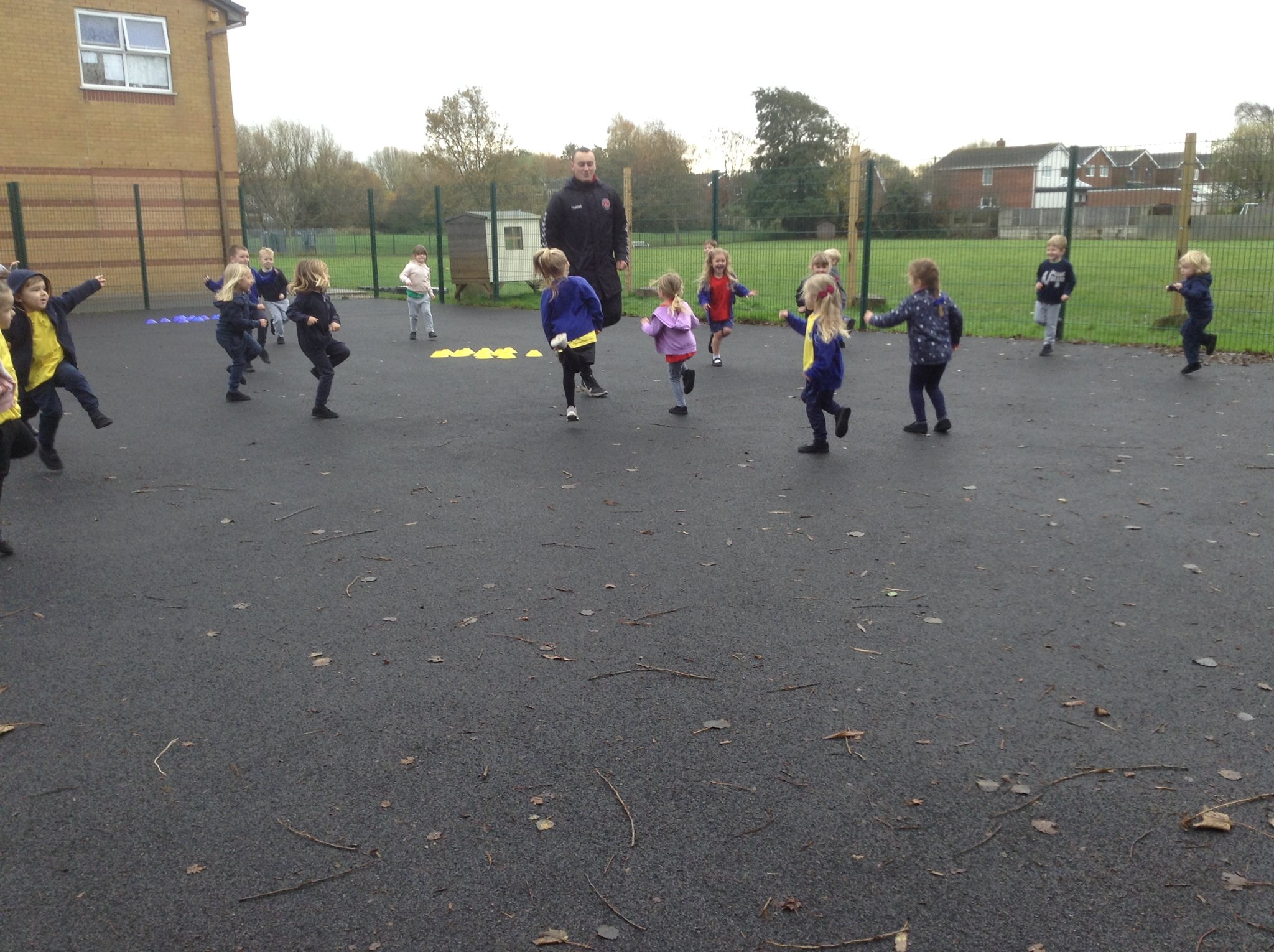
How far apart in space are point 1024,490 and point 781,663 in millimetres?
3421

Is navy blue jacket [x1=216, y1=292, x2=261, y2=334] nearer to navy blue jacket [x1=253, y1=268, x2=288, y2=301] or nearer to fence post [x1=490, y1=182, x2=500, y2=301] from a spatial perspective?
navy blue jacket [x1=253, y1=268, x2=288, y2=301]

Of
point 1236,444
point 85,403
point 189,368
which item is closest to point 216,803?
point 85,403

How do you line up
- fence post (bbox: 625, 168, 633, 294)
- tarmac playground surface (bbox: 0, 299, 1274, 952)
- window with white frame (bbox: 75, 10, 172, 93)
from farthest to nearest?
window with white frame (bbox: 75, 10, 172, 93) → fence post (bbox: 625, 168, 633, 294) → tarmac playground surface (bbox: 0, 299, 1274, 952)


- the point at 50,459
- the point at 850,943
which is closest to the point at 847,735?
the point at 850,943

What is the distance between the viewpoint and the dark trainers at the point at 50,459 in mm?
8117

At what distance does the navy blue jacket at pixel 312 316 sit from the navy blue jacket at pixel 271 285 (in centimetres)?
731

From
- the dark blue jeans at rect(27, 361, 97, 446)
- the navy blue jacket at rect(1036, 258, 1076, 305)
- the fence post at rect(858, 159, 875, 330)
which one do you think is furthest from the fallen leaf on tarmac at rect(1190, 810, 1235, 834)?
Answer: the fence post at rect(858, 159, 875, 330)

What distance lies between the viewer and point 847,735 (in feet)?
12.4

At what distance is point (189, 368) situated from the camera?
13961mm

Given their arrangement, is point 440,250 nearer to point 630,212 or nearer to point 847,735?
Answer: point 630,212

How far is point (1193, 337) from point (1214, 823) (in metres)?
9.89

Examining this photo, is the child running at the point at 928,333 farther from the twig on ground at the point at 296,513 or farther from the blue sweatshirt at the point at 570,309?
the twig on ground at the point at 296,513

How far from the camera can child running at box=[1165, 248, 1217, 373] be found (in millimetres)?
11570

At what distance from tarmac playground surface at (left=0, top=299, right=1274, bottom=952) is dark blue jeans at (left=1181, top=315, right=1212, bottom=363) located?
356 centimetres
